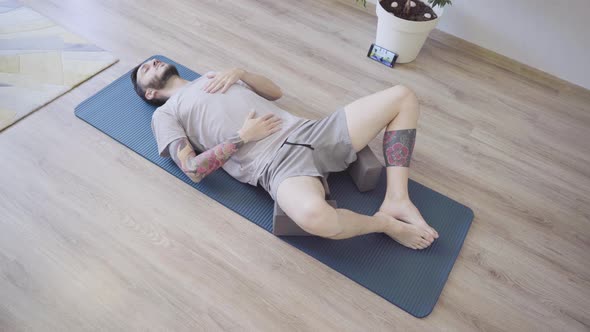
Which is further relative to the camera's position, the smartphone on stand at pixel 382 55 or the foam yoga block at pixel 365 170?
the smartphone on stand at pixel 382 55

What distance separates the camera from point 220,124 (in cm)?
169

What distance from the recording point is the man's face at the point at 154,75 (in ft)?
6.08

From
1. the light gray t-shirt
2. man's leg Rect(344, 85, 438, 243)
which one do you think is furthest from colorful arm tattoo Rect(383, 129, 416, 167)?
the light gray t-shirt

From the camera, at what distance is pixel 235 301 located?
1.48 meters

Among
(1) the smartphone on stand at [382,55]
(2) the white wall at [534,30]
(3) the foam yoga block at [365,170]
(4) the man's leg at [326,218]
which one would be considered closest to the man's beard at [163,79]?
(4) the man's leg at [326,218]

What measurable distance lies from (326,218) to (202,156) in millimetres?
549

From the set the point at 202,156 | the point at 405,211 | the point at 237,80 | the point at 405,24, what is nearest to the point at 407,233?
the point at 405,211

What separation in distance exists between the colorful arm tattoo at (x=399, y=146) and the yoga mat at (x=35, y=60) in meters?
1.54

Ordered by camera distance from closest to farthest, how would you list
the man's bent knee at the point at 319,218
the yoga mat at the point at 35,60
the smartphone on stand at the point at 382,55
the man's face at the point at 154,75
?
1. the man's bent knee at the point at 319,218
2. the man's face at the point at 154,75
3. the yoga mat at the point at 35,60
4. the smartphone on stand at the point at 382,55

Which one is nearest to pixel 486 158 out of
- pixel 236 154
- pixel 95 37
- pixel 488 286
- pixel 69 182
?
pixel 488 286

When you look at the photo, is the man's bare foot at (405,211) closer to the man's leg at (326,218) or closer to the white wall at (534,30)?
the man's leg at (326,218)

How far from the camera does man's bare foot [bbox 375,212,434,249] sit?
A: 1.60 metres

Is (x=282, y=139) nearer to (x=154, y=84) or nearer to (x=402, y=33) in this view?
(x=154, y=84)

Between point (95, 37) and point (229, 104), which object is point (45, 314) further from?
point (95, 37)
